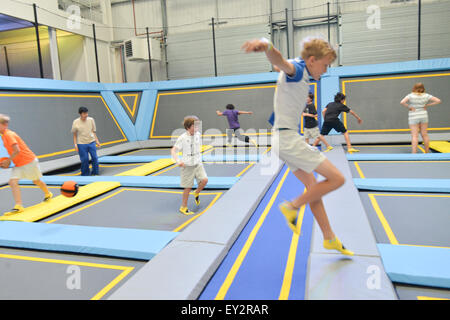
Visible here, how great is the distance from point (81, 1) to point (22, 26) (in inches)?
105

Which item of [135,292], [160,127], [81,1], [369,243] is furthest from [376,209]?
[81,1]

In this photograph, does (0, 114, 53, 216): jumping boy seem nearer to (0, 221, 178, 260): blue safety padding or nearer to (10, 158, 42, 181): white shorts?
(10, 158, 42, 181): white shorts

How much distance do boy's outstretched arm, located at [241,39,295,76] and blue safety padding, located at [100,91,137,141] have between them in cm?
956

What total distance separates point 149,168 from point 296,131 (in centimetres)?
515

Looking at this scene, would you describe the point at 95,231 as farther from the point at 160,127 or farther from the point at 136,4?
the point at 136,4

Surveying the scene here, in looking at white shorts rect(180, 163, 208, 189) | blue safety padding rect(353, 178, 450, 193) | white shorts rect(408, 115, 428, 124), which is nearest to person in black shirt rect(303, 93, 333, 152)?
white shorts rect(408, 115, 428, 124)

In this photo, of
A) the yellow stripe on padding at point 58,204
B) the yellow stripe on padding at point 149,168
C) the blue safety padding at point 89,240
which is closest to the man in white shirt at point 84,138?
the yellow stripe on padding at point 149,168

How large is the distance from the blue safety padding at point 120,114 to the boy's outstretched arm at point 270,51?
31.4 ft

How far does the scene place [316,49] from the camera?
2178 mm

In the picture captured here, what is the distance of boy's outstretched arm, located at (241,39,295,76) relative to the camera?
6.22 feet

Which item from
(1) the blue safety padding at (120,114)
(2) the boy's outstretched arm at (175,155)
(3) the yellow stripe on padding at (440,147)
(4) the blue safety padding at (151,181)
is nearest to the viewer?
(2) the boy's outstretched arm at (175,155)

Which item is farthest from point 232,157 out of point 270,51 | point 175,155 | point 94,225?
point 270,51

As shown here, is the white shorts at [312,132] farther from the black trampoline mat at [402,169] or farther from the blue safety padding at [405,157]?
the black trampoline mat at [402,169]

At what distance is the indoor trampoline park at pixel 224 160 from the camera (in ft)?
7.77
